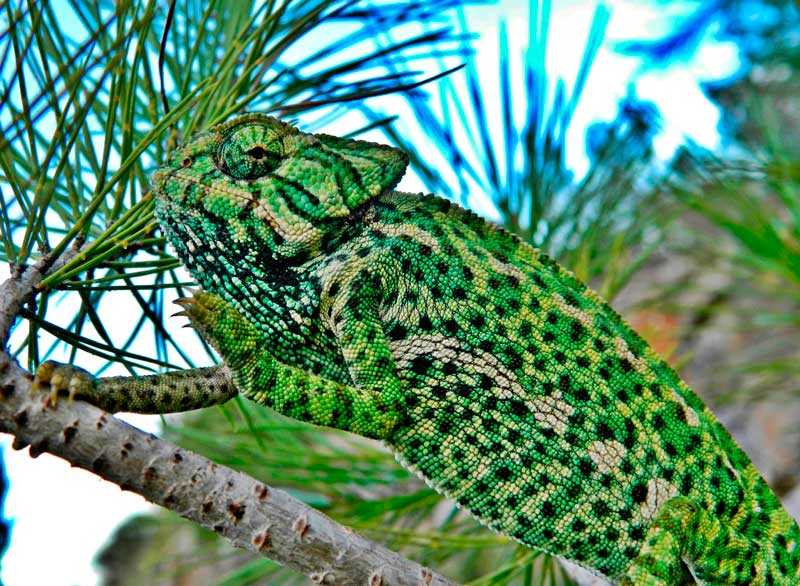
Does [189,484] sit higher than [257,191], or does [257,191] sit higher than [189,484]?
[257,191]

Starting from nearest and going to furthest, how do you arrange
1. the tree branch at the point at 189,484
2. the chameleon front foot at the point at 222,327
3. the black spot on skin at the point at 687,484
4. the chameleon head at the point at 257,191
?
the tree branch at the point at 189,484, the chameleon front foot at the point at 222,327, the chameleon head at the point at 257,191, the black spot on skin at the point at 687,484

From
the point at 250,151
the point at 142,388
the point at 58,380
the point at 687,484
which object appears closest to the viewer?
the point at 58,380

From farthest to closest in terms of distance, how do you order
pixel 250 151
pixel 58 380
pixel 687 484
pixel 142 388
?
pixel 687 484, pixel 250 151, pixel 142 388, pixel 58 380

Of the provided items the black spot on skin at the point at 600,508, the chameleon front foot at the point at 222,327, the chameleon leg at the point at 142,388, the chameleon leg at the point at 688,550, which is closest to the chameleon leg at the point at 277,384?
the chameleon front foot at the point at 222,327

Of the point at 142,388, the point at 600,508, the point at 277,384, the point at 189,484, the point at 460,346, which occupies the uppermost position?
the point at 460,346

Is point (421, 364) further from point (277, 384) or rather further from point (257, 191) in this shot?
point (257, 191)

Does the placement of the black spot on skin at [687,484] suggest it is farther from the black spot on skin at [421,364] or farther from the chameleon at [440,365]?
the black spot on skin at [421,364]

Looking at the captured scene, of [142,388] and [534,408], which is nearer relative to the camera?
[142,388]

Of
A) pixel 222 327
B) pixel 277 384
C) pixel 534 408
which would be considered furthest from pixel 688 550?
pixel 222 327
